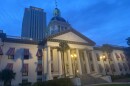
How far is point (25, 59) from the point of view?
34.8m

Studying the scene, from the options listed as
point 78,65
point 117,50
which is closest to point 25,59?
point 78,65

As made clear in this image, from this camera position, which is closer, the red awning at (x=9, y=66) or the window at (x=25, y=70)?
the red awning at (x=9, y=66)

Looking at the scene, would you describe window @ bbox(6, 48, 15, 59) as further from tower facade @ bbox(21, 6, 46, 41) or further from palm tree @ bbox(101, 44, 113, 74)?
tower facade @ bbox(21, 6, 46, 41)

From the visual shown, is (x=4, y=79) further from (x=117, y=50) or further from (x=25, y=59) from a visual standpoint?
(x=117, y=50)

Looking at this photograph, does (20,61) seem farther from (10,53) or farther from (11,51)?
(11,51)

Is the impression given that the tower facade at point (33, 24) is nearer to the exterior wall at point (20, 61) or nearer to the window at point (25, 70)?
the exterior wall at point (20, 61)

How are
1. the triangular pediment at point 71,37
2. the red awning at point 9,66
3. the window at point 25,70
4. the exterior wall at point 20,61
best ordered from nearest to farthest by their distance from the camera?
the red awning at point 9,66 → the exterior wall at point 20,61 → the window at point 25,70 → the triangular pediment at point 71,37

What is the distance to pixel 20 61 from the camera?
1334 inches

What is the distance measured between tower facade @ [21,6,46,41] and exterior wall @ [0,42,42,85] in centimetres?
8090

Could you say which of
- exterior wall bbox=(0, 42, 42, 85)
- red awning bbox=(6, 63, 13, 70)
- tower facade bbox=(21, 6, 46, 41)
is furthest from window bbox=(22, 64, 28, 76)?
tower facade bbox=(21, 6, 46, 41)

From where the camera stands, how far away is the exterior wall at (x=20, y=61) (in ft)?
105

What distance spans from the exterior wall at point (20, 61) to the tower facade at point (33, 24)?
265 feet

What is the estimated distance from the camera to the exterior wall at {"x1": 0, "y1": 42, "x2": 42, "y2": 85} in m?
32.0

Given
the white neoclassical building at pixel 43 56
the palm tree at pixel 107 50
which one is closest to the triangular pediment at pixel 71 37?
the white neoclassical building at pixel 43 56
